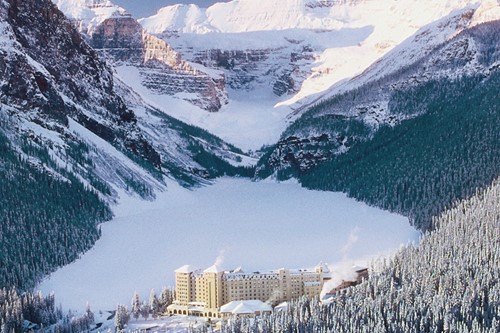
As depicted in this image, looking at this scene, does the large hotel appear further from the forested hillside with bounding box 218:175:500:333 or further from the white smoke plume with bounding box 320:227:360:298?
the forested hillside with bounding box 218:175:500:333

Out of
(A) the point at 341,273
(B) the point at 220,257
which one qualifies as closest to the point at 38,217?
(B) the point at 220,257

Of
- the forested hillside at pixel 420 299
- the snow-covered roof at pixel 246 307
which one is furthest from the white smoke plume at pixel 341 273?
the snow-covered roof at pixel 246 307

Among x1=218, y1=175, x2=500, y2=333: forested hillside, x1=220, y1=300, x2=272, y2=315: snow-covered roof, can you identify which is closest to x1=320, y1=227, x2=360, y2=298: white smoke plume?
x1=218, y1=175, x2=500, y2=333: forested hillside

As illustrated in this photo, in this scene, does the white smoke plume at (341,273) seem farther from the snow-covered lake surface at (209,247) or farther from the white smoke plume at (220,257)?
the white smoke plume at (220,257)

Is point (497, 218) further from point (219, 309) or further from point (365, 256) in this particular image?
point (219, 309)

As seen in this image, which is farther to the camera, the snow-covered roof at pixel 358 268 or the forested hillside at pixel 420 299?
the snow-covered roof at pixel 358 268

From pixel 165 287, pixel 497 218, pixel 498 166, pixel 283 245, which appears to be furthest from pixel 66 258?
pixel 498 166
